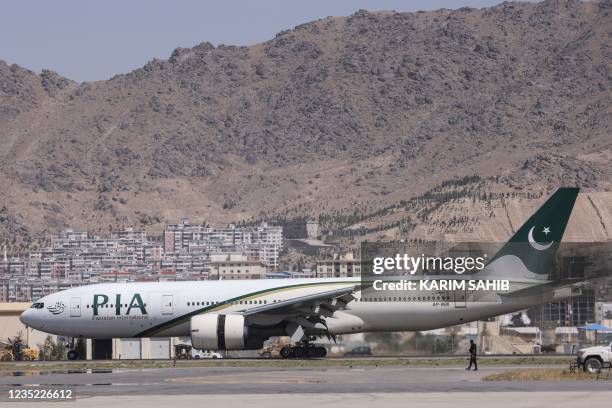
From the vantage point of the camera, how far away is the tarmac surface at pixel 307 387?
48.6 meters

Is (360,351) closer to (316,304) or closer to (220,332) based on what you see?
(316,304)

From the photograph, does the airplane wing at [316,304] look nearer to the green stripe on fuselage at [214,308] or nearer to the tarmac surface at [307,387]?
the green stripe on fuselage at [214,308]

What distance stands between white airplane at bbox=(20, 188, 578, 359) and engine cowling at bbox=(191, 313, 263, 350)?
5cm

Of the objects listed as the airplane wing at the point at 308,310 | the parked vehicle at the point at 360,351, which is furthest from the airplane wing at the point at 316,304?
the parked vehicle at the point at 360,351

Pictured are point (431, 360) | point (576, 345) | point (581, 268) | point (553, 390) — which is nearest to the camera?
point (553, 390)

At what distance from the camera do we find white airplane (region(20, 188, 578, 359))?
7575 cm

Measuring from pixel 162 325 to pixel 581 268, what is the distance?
69879 millimetres

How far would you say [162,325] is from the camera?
79.2 meters

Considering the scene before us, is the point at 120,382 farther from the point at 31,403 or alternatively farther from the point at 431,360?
the point at 431,360

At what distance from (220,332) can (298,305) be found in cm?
429

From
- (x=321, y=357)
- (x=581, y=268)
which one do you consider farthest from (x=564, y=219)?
(x=581, y=268)

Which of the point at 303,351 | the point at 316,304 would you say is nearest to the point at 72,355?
the point at 303,351

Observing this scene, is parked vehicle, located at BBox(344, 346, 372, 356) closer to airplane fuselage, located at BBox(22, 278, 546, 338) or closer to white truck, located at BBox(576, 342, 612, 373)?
airplane fuselage, located at BBox(22, 278, 546, 338)

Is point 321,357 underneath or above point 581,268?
underneath
